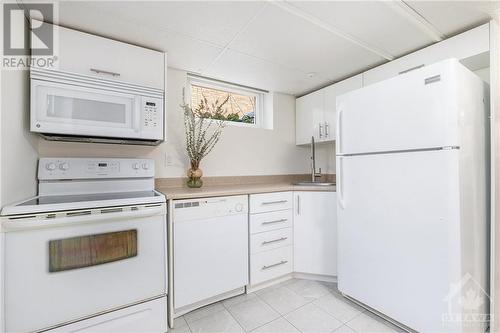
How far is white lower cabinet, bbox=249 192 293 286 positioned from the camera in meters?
1.84

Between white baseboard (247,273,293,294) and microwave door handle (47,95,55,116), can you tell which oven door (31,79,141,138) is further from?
white baseboard (247,273,293,294)

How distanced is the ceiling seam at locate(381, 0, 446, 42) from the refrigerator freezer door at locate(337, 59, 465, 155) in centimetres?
40

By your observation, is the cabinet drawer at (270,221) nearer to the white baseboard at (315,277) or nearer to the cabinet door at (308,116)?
the white baseboard at (315,277)

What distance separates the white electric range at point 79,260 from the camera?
1.03 metres

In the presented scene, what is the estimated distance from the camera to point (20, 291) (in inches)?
40.7

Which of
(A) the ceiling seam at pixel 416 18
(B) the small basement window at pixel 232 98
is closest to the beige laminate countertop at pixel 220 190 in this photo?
(B) the small basement window at pixel 232 98

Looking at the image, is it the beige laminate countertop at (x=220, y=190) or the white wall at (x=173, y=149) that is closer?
the white wall at (x=173, y=149)

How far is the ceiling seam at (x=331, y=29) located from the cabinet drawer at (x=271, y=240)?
1640mm

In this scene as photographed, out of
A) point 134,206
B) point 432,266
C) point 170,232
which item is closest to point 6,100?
point 134,206

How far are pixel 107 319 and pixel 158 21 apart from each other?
1.83m

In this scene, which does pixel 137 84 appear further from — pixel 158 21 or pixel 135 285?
pixel 135 285

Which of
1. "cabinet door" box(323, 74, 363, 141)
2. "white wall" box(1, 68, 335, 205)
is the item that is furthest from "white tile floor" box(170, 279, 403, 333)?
"cabinet door" box(323, 74, 363, 141)

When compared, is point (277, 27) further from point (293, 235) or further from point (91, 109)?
point (293, 235)

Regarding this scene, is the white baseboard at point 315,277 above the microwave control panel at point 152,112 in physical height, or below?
below
